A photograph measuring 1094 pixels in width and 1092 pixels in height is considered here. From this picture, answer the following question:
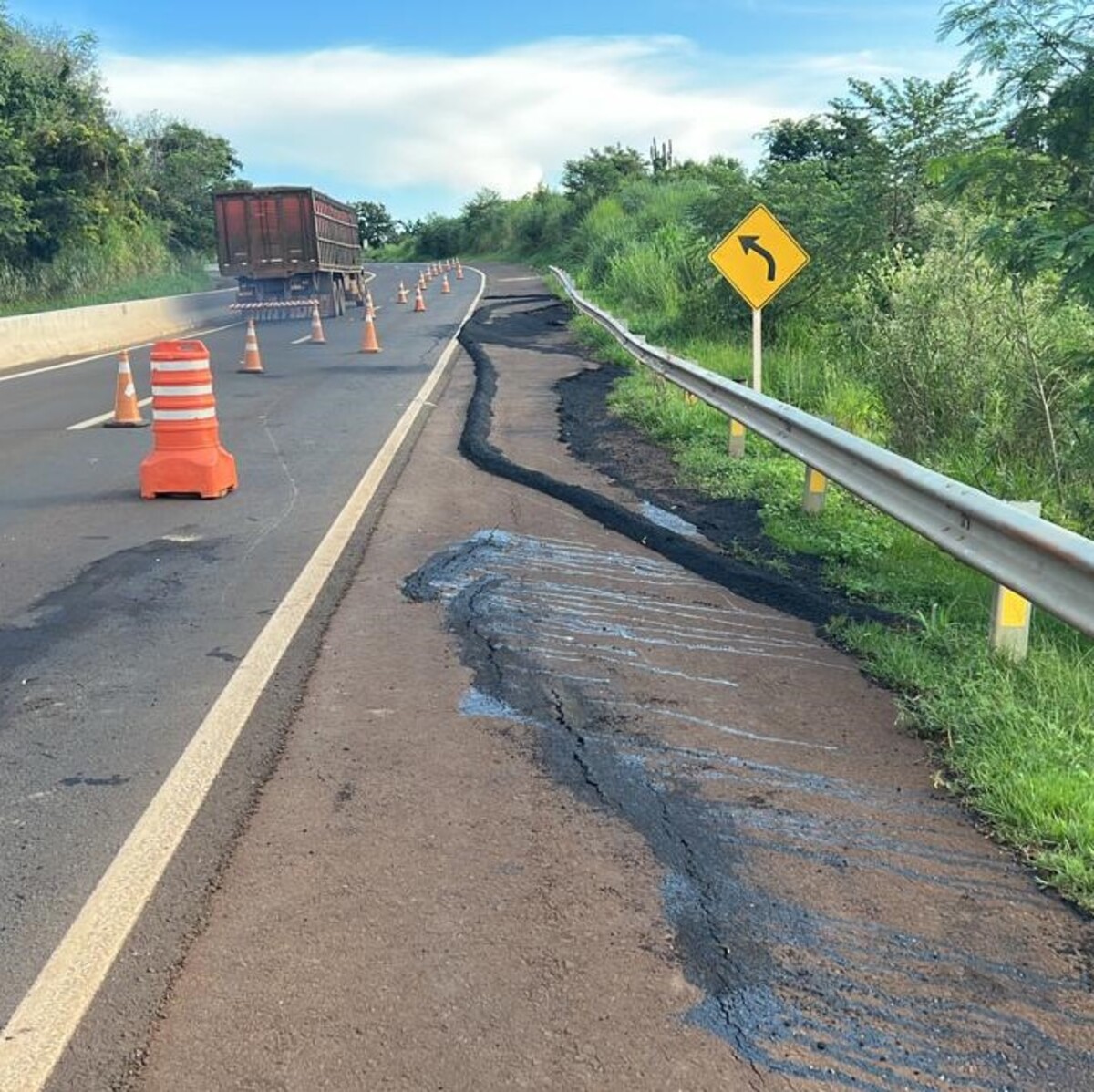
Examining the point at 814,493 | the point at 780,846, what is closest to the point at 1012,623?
the point at 780,846

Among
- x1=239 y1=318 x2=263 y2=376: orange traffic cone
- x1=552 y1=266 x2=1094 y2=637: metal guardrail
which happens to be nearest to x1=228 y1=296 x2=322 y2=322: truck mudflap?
→ x1=239 y1=318 x2=263 y2=376: orange traffic cone

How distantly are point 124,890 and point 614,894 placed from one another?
1.34 metres

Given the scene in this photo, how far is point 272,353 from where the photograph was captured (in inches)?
808

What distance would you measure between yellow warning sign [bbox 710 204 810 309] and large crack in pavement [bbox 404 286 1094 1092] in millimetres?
6082

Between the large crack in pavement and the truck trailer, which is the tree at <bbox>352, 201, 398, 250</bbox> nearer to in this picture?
the truck trailer

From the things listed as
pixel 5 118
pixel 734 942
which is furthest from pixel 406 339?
pixel 734 942

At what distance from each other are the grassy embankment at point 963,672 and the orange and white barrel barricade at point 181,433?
375 cm

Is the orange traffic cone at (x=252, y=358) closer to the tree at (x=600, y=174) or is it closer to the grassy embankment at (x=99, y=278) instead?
the grassy embankment at (x=99, y=278)

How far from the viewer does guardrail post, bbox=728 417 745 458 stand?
9.88m

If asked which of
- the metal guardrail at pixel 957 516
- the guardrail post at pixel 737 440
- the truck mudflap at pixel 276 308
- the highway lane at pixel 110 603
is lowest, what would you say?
the highway lane at pixel 110 603

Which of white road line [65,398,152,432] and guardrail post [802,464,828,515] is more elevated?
white road line [65,398,152,432]

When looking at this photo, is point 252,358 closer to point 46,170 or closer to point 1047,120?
point 1047,120

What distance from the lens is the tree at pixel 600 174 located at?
5962 centimetres

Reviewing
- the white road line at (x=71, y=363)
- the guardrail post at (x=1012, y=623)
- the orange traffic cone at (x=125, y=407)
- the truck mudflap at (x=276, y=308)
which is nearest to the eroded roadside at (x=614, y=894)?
the guardrail post at (x=1012, y=623)
